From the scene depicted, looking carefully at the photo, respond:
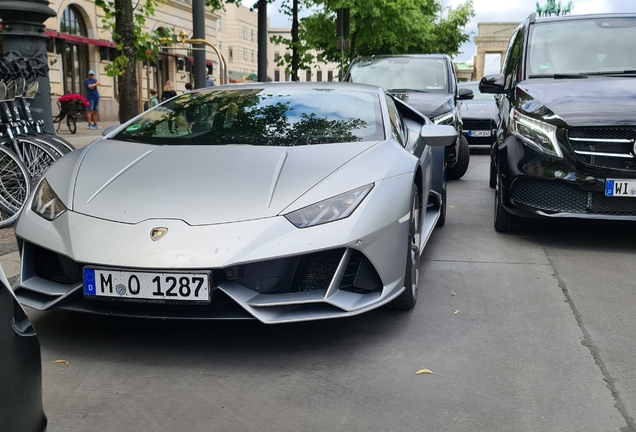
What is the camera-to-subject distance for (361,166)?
3.93 m

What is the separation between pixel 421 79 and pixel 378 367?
7968 mm

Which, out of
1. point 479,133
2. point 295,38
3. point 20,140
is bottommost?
point 479,133

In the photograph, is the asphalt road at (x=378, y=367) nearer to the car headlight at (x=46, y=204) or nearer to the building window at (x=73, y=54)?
the car headlight at (x=46, y=204)

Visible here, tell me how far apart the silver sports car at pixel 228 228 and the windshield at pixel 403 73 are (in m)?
6.60

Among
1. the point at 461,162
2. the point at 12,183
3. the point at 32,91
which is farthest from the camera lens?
the point at 461,162

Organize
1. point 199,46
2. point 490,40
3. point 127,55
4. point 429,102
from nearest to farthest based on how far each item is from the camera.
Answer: point 127,55 → point 429,102 → point 199,46 → point 490,40

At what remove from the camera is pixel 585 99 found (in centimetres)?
607

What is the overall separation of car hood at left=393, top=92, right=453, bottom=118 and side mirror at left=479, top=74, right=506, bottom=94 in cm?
166

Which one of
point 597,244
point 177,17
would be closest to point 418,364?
point 597,244

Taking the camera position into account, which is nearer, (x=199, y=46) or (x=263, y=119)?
(x=263, y=119)

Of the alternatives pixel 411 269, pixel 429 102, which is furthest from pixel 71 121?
pixel 411 269

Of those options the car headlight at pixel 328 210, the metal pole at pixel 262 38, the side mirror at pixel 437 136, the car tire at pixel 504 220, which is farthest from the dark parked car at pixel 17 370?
the metal pole at pixel 262 38

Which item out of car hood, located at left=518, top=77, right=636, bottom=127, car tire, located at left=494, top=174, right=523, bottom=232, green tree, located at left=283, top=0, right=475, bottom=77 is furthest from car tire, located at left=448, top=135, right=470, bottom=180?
green tree, located at left=283, top=0, right=475, bottom=77

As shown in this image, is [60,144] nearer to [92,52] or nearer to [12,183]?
[12,183]
